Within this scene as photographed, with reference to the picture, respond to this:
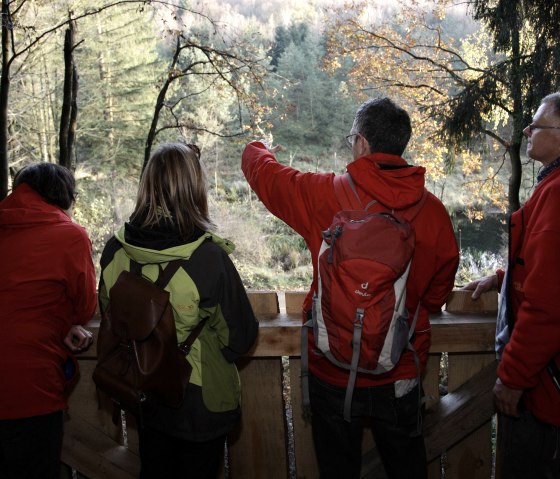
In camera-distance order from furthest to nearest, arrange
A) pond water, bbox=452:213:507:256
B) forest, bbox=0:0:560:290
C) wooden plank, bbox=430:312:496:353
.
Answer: pond water, bbox=452:213:507:256 < forest, bbox=0:0:560:290 < wooden plank, bbox=430:312:496:353

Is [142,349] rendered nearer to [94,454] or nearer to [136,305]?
[136,305]

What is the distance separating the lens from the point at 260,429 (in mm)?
2230

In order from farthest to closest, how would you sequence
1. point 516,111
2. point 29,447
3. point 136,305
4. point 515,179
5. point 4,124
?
point 515,179
point 516,111
point 4,124
point 29,447
point 136,305

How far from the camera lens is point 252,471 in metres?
2.27

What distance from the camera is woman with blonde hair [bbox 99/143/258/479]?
67.9 inches

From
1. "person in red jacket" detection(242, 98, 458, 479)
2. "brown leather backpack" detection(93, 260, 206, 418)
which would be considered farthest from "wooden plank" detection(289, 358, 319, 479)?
"brown leather backpack" detection(93, 260, 206, 418)

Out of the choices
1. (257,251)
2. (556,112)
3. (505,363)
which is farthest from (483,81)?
(257,251)

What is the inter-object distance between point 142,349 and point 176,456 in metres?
0.45

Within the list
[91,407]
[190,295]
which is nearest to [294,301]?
[190,295]

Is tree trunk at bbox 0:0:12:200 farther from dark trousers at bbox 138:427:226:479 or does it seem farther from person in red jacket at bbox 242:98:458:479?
person in red jacket at bbox 242:98:458:479

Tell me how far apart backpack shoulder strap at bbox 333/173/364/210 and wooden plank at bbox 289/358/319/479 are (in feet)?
2.60

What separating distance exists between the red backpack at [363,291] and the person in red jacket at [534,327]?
0.35m

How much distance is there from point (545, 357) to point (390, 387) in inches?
19.1

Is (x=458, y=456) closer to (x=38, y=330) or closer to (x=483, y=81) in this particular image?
(x=38, y=330)
